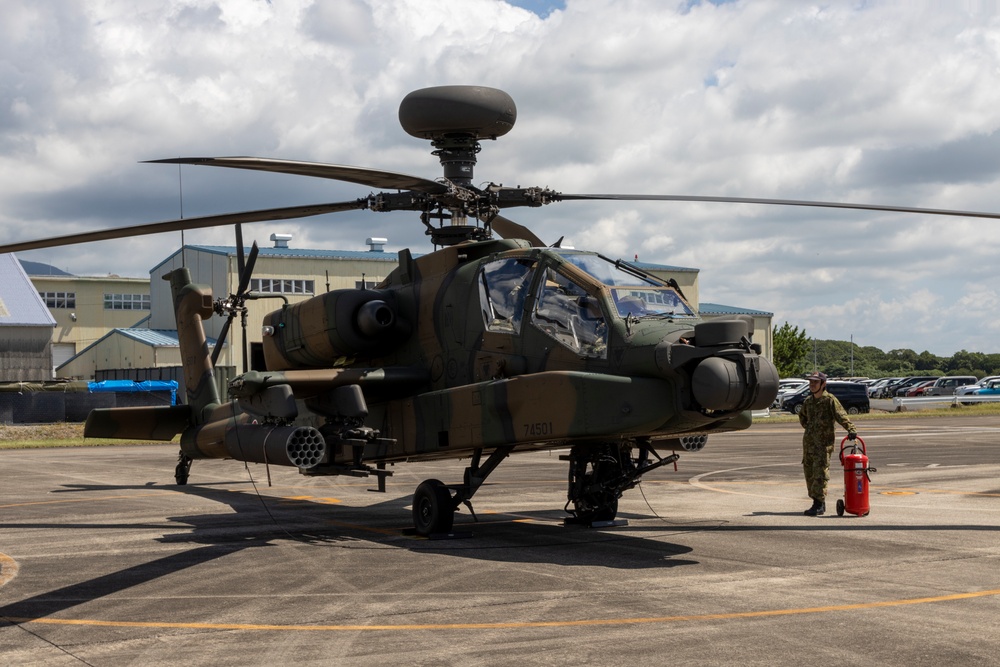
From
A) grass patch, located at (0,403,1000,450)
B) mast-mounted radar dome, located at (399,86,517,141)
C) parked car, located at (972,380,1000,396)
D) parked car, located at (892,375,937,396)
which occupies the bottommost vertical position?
grass patch, located at (0,403,1000,450)

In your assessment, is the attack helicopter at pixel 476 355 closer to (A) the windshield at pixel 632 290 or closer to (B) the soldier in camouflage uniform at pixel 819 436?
(A) the windshield at pixel 632 290

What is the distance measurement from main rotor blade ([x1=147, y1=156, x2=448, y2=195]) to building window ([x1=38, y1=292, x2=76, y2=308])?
86942 millimetres

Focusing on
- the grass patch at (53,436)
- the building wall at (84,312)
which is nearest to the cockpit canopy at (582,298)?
the grass patch at (53,436)

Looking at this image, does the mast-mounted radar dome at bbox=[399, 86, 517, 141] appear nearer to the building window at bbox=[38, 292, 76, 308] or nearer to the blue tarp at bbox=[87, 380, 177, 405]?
the blue tarp at bbox=[87, 380, 177, 405]

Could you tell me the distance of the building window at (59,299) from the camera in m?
93.0

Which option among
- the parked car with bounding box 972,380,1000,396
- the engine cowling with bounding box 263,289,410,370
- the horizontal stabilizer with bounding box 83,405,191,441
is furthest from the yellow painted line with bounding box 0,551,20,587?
the parked car with bounding box 972,380,1000,396

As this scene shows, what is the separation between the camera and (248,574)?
455 inches

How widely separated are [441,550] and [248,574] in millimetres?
2594

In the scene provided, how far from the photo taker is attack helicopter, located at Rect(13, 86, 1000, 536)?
40.0 feet

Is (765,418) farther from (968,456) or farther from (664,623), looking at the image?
(664,623)

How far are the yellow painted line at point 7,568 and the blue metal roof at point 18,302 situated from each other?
195ft

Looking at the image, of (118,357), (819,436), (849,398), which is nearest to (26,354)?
(118,357)

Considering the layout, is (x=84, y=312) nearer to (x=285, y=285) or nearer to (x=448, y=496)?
(x=285, y=285)

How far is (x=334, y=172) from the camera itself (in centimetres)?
1274
